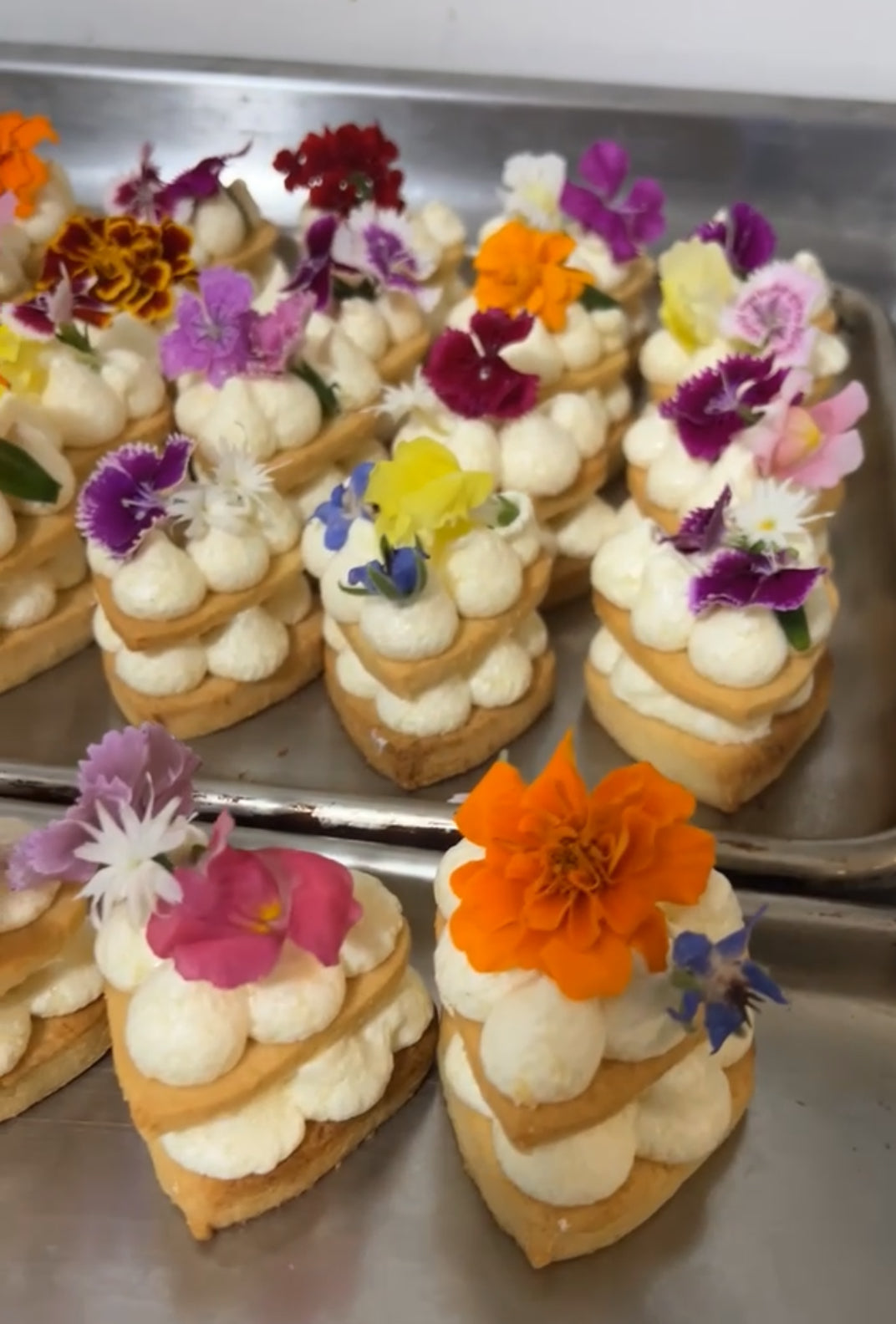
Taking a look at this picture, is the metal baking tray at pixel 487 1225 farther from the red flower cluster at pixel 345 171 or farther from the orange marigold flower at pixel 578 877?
the red flower cluster at pixel 345 171

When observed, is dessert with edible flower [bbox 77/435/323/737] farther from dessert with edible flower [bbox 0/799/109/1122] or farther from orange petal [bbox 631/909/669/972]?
orange petal [bbox 631/909/669/972]

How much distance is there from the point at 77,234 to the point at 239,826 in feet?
2.83

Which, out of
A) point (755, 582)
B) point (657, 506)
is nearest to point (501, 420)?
point (657, 506)

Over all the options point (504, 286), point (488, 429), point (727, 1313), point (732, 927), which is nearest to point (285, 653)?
point (488, 429)

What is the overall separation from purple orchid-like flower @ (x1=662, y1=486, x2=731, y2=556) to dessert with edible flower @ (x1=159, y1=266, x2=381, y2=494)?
0.50 metres

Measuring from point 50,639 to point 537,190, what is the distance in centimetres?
99

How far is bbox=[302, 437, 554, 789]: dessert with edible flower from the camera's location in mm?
1346

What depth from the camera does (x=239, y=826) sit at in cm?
134

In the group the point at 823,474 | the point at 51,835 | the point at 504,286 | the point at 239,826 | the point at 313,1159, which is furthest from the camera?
the point at 504,286

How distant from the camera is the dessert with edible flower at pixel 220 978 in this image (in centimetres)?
95

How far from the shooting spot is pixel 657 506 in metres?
1.62

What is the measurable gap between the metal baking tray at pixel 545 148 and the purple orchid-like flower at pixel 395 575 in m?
0.28

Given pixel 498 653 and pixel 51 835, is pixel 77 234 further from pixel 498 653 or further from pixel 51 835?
pixel 51 835

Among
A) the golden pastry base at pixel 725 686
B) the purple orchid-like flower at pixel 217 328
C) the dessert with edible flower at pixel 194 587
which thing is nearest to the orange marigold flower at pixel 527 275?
the purple orchid-like flower at pixel 217 328
